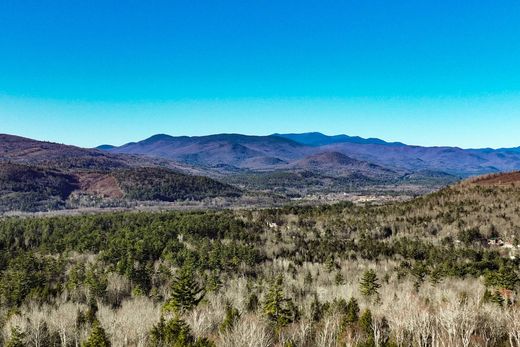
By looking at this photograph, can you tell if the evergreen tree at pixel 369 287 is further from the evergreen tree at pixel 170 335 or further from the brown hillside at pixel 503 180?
the brown hillside at pixel 503 180

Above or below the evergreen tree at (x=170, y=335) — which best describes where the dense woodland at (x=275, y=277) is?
below

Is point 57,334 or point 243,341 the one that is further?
point 57,334

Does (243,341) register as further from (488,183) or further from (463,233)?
(488,183)

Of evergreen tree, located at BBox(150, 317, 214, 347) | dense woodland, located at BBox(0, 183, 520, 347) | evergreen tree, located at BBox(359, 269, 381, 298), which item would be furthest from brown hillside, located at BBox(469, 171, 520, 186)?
evergreen tree, located at BBox(150, 317, 214, 347)

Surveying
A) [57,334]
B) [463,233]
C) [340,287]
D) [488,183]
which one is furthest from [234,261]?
[488,183]

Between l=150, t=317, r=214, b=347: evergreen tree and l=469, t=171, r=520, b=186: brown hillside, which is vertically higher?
l=469, t=171, r=520, b=186: brown hillside

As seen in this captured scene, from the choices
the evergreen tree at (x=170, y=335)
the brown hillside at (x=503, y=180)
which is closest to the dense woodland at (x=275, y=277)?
the evergreen tree at (x=170, y=335)

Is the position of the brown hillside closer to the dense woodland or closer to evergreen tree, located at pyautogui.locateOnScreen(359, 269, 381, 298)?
the dense woodland

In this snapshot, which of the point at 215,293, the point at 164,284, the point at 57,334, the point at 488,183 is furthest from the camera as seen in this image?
the point at 488,183

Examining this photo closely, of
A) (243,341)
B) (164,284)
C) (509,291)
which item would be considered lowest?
(164,284)
